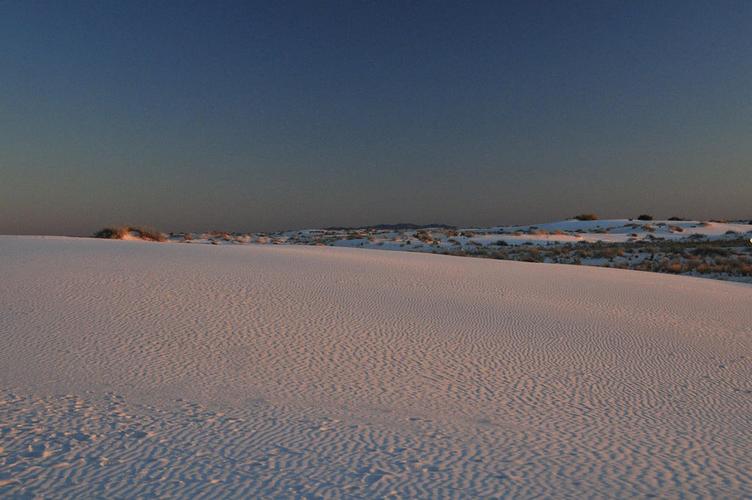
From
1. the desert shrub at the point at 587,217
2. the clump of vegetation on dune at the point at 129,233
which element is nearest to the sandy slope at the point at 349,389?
the clump of vegetation on dune at the point at 129,233

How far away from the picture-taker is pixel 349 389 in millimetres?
4309

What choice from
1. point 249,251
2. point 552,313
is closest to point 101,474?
point 552,313

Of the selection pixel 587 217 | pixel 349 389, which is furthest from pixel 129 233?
pixel 587 217

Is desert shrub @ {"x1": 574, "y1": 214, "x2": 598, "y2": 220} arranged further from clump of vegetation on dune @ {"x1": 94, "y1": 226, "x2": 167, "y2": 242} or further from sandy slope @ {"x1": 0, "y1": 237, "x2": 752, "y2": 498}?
sandy slope @ {"x1": 0, "y1": 237, "x2": 752, "y2": 498}

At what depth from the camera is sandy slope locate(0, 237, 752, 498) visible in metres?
2.87

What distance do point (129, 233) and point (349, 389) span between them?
18633 millimetres

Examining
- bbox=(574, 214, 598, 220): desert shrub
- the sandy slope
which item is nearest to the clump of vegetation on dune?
the sandy slope

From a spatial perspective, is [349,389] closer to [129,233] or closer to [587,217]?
[129,233]

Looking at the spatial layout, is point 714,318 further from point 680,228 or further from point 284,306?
point 680,228

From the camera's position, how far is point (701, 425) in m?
3.86

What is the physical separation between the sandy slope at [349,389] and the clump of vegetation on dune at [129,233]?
1142 centimetres

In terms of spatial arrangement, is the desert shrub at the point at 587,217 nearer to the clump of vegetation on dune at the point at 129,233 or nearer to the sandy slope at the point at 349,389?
the clump of vegetation on dune at the point at 129,233

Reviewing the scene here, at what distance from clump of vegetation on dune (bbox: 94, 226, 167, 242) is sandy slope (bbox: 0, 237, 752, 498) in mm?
11420

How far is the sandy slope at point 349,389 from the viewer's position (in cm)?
287
